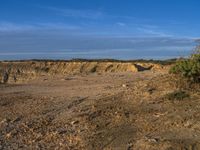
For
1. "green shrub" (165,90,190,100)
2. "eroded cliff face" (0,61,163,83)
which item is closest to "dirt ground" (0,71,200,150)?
"green shrub" (165,90,190,100)

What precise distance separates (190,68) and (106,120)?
306 cm

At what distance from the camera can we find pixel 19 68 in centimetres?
5128

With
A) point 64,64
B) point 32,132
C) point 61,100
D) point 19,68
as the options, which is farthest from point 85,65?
point 32,132

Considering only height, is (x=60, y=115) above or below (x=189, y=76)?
below

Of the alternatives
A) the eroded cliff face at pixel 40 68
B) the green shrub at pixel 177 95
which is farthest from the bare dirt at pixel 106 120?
the eroded cliff face at pixel 40 68

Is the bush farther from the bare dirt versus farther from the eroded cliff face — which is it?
the eroded cliff face

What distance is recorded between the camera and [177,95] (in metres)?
12.3

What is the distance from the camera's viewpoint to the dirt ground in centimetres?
954

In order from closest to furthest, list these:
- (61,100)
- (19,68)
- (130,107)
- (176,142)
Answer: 1. (176,142)
2. (130,107)
3. (61,100)
4. (19,68)

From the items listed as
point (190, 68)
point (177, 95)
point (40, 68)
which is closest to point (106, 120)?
point (177, 95)

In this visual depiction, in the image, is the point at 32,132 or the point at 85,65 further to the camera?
the point at 85,65

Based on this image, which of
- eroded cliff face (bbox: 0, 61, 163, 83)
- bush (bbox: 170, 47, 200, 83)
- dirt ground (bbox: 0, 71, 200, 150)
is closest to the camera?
dirt ground (bbox: 0, 71, 200, 150)

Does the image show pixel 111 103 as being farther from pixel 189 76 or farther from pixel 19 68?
pixel 19 68

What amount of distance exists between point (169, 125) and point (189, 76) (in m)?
3.24
